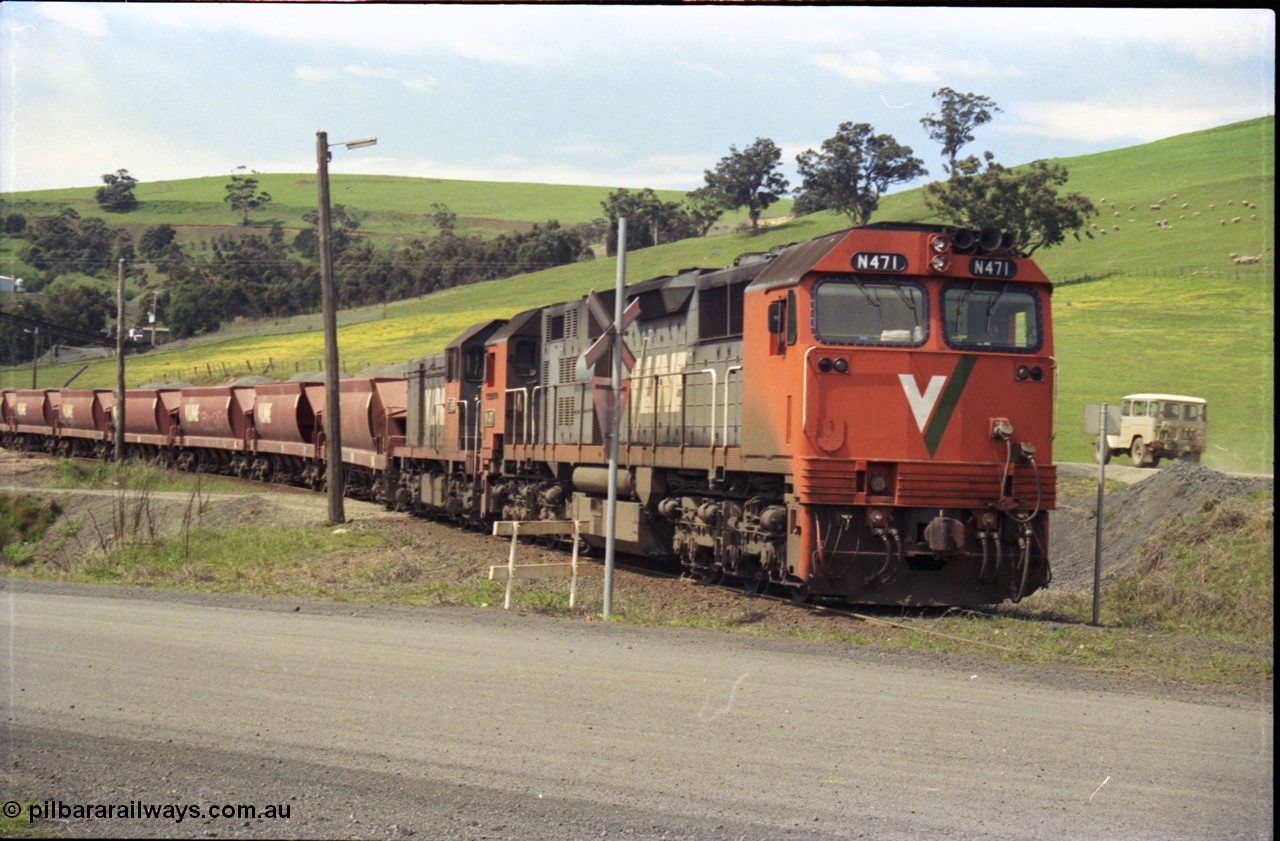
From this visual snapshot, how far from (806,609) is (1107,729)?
6.51m

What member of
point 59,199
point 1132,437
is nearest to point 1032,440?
point 1132,437

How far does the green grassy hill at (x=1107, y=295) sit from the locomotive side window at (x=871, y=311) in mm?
19029

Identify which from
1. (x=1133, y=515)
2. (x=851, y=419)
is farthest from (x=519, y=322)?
(x=1133, y=515)

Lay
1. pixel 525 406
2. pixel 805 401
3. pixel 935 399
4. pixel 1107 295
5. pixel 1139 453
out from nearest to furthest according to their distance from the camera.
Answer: pixel 805 401 → pixel 935 399 → pixel 525 406 → pixel 1139 453 → pixel 1107 295

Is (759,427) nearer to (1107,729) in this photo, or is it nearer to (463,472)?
(1107,729)

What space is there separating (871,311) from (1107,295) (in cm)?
5697

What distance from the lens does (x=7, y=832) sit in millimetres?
5844

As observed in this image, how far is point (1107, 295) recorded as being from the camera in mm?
65688

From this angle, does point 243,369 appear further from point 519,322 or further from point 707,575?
point 707,575

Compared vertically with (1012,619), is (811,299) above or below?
above

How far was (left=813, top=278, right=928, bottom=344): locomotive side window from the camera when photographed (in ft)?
44.8

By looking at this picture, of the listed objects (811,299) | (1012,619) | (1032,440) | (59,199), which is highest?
(59,199)

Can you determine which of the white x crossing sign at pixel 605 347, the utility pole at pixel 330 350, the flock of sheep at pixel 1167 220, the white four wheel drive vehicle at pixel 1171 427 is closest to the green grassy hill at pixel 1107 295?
the flock of sheep at pixel 1167 220

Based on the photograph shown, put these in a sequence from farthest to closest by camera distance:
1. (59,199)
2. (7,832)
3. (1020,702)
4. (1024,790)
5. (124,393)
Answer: (59,199) < (124,393) < (1020,702) < (1024,790) < (7,832)
